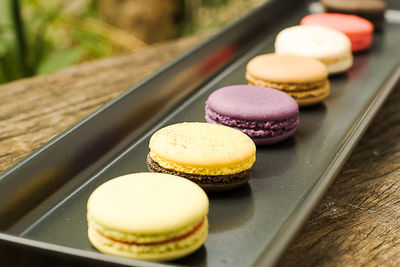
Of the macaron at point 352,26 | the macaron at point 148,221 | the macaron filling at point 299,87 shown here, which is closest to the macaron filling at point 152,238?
the macaron at point 148,221

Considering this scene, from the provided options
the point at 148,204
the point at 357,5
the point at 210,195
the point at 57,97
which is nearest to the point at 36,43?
the point at 57,97

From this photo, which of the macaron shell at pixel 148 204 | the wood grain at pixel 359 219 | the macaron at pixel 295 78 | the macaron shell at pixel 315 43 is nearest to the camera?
the macaron shell at pixel 148 204

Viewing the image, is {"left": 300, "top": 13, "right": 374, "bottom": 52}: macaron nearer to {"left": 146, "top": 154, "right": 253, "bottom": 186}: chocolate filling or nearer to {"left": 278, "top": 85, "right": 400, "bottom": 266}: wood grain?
{"left": 278, "top": 85, "right": 400, "bottom": 266}: wood grain

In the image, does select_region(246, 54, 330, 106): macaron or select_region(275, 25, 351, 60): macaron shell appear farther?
select_region(275, 25, 351, 60): macaron shell

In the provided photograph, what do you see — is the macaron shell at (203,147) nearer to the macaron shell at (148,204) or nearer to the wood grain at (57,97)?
the macaron shell at (148,204)

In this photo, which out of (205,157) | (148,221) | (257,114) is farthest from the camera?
(257,114)

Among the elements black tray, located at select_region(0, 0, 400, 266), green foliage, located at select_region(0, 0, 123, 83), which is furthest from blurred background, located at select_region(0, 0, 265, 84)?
black tray, located at select_region(0, 0, 400, 266)

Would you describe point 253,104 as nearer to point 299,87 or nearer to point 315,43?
point 299,87
